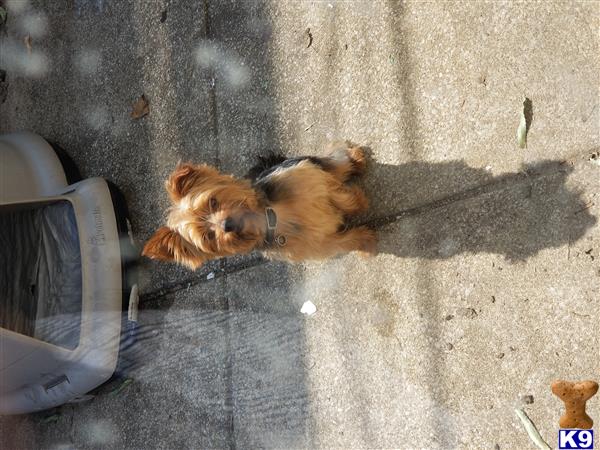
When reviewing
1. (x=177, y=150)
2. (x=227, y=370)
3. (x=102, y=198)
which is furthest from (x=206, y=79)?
(x=227, y=370)

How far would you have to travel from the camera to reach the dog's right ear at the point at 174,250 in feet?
10.8

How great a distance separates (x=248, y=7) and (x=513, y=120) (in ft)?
7.37

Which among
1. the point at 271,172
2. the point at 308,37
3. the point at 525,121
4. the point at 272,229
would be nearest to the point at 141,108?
the point at 308,37

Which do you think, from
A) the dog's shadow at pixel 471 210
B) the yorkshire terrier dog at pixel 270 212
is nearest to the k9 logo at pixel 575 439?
the dog's shadow at pixel 471 210

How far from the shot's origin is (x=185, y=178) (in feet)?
10.9

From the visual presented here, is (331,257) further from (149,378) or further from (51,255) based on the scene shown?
(51,255)

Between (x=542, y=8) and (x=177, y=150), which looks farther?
(x=177, y=150)

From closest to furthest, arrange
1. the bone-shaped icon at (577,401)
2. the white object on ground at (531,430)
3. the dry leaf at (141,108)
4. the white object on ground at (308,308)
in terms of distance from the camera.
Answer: the bone-shaped icon at (577,401), the white object on ground at (531,430), the white object on ground at (308,308), the dry leaf at (141,108)

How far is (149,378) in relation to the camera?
471cm

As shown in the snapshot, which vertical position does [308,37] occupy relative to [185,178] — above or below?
above

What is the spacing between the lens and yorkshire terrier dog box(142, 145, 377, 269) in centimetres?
322

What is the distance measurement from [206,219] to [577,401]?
6.68 feet

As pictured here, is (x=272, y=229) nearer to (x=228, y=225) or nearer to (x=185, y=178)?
(x=228, y=225)

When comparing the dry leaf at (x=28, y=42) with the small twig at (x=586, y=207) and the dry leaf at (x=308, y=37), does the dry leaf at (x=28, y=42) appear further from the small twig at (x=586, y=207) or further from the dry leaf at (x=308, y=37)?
the small twig at (x=586, y=207)
